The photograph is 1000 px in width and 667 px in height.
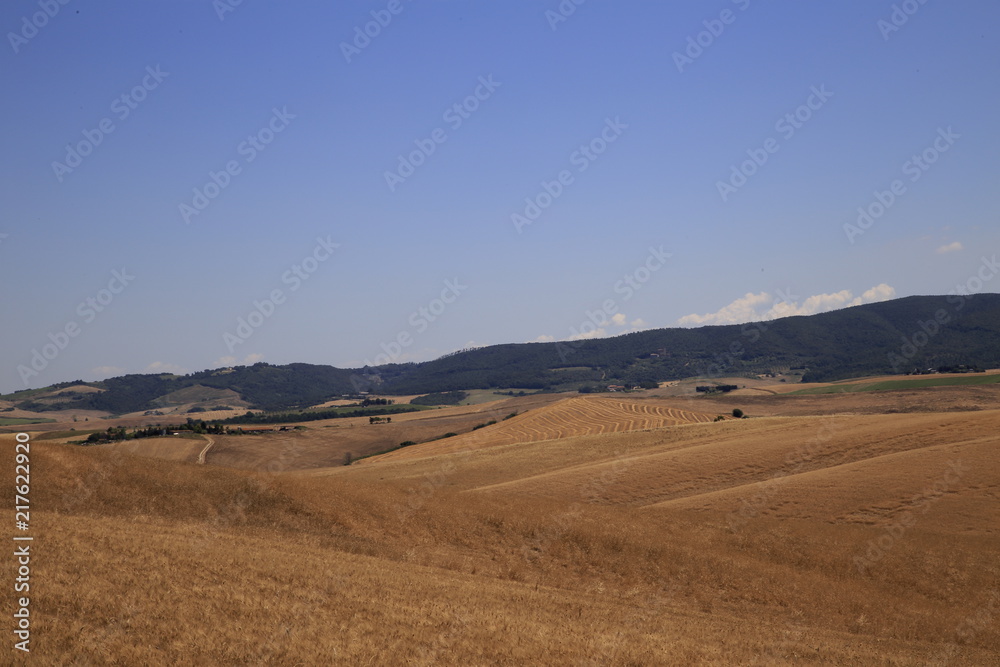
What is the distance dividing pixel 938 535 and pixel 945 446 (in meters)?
12.5

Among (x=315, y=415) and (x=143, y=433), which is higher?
(x=143, y=433)

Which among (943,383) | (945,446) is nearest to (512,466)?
(945,446)

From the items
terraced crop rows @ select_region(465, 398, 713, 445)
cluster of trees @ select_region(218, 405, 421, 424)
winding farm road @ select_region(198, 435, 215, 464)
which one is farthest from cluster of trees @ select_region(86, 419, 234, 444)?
cluster of trees @ select_region(218, 405, 421, 424)

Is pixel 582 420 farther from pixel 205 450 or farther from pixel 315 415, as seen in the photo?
pixel 315 415

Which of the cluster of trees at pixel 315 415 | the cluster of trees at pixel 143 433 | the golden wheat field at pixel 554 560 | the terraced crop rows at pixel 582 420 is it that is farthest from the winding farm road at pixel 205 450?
the cluster of trees at pixel 315 415

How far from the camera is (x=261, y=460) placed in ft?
248

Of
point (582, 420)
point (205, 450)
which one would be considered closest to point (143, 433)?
point (205, 450)

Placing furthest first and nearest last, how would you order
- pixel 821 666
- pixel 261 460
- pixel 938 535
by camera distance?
pixel 261 460 < pixel 938 535 < pixel 821 666

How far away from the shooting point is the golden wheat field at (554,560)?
44.2 feet

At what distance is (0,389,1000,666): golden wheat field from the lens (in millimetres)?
13484

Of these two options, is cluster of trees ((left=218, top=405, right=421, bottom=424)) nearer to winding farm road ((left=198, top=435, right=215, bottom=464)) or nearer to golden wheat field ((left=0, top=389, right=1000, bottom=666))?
winding farm road ((left=198, top=435, right=215, bottom=464))

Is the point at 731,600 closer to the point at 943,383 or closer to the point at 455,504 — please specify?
the point at 455,504

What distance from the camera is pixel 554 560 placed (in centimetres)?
2631

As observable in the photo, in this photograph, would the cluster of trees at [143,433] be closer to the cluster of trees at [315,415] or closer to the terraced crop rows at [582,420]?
the terraced crop rows at [582,420]
